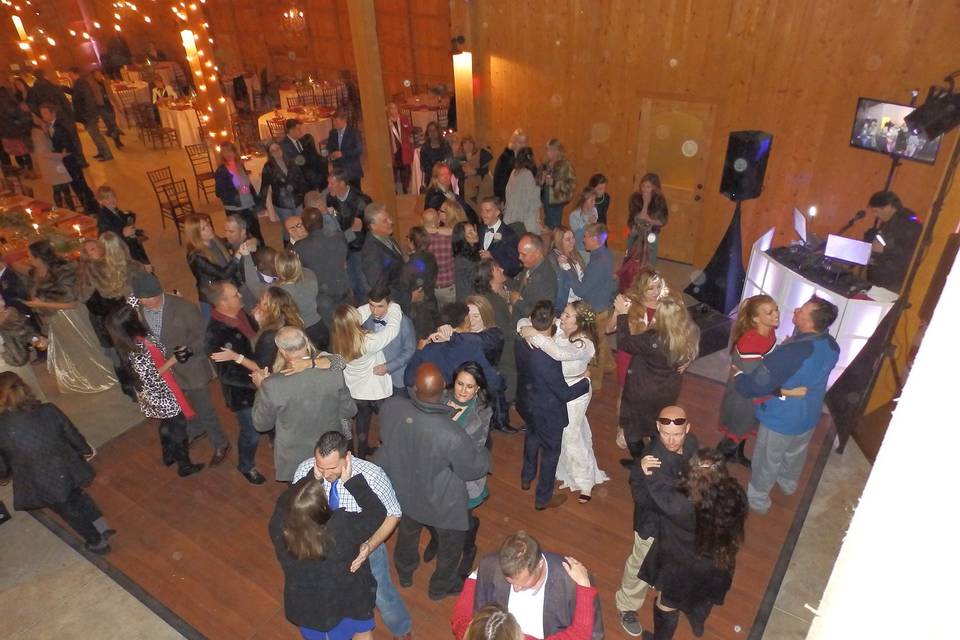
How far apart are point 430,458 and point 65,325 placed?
4051mm

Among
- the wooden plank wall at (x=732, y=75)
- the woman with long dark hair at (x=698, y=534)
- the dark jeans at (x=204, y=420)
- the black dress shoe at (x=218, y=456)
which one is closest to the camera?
the woman with long dark hair at (x=698, y=534)

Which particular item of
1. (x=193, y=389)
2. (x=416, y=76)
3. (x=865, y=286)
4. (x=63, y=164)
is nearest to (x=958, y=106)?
(x=865, y=286)

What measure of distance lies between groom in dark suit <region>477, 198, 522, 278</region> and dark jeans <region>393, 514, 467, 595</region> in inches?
101

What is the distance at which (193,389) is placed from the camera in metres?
4.56

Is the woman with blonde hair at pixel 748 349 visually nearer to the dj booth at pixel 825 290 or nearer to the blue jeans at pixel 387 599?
the dj booth at pixel 825 290

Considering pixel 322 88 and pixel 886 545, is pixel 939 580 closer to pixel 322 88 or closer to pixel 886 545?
pixel 886 545

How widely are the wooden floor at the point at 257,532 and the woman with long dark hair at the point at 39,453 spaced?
0.64 m

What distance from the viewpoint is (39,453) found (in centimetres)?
378

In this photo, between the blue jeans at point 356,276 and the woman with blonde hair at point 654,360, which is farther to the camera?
the blue jeans at point 356,276

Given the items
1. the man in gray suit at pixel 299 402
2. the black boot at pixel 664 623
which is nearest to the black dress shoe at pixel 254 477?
the man in gray suit at pixel 299 402

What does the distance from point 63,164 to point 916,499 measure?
11302mm

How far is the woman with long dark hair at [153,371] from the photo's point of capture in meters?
4.23

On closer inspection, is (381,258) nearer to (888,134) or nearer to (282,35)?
(888,134)

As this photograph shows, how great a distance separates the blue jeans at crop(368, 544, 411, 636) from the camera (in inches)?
130
